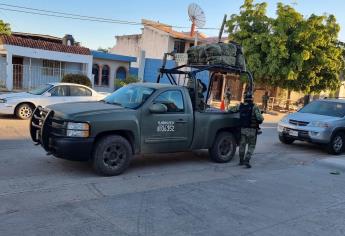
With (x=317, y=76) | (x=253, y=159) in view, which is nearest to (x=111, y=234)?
(x=253, y=159)

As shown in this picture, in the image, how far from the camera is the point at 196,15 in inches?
1056

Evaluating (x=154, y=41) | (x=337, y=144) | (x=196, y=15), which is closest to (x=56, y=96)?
(x=337, y=144)

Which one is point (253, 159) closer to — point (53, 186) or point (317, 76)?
point (53, 186)

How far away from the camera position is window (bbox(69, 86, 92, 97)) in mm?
13375

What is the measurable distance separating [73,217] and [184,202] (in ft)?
5.53

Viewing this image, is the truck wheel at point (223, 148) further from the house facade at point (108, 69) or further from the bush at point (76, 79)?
the house facade at point (108, 69)

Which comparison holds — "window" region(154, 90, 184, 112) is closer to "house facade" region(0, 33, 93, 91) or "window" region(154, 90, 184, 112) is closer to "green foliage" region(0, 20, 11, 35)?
"house facade" region(0, 33, 93, 91)

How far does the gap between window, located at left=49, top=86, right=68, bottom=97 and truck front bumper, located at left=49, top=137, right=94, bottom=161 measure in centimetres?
682

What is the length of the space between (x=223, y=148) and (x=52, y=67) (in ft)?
71.4

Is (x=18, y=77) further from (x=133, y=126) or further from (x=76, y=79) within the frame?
(x=133, y=126)

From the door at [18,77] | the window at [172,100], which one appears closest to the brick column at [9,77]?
the door at [18,77]

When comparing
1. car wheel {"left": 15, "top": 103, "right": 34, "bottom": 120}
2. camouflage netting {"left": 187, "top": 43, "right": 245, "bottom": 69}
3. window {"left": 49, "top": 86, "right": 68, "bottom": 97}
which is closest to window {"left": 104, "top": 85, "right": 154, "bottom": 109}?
camouflage netting {"left": 187, "top": 43, "right": 245, "bottom": 69}

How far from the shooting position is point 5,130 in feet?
35.6

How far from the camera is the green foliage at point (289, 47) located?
85.4 feet
